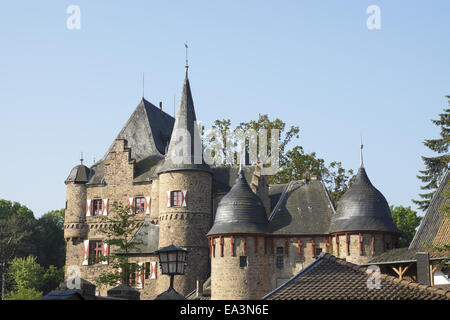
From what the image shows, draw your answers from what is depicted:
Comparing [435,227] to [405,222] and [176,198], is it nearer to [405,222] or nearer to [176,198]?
[176,198]

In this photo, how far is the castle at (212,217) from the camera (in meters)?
41.6

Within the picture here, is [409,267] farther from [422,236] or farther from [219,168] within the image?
[219,168]

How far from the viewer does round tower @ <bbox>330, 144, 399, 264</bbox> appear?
4116 cm

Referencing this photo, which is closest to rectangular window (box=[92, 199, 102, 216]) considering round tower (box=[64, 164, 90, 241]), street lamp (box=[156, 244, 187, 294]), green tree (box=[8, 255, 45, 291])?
round tower (box=[64, 164, 90, 241])

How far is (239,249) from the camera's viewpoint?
137ft

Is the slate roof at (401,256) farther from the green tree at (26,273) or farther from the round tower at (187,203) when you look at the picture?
the green tree at (26,273)

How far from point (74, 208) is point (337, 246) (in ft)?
62.5

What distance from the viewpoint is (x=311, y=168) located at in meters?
53.9

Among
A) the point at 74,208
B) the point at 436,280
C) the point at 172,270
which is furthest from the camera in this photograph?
the point at 74,208

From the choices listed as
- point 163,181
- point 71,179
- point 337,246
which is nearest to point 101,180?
point 71,179

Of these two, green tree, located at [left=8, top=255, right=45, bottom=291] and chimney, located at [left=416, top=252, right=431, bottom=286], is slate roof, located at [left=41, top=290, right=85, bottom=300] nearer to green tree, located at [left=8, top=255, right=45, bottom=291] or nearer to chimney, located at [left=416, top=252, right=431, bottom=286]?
chimney, located at [left=416, top=252, right=431, bottom=286]

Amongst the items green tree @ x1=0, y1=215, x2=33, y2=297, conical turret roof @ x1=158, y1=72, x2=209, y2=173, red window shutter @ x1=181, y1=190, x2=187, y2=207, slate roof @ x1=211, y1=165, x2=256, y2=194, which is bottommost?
green tree @ x1=0, y1=215, x2=33, y2=297
